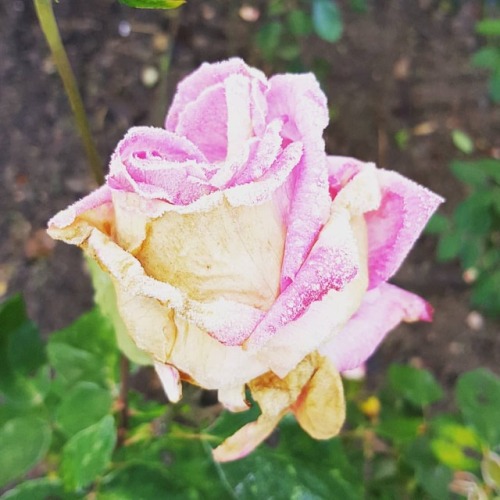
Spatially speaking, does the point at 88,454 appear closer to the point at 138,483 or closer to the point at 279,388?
the point at 138,483

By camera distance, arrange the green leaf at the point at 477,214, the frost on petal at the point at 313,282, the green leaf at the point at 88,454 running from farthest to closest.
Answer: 1. the green leaf at the point at 477,214
2. the green leaf at the point at 88,454
3. the frost on petal at the point at 313,282

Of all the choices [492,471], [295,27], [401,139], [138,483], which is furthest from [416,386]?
[401,139]

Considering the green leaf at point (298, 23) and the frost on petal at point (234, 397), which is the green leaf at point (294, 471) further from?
the green leaf at point (298, 23)

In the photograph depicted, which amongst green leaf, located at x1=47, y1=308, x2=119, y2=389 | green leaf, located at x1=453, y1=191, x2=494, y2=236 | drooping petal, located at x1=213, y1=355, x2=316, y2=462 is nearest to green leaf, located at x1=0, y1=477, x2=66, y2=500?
green leaf, located at x1=47, y1=308, x2=119, y2=389

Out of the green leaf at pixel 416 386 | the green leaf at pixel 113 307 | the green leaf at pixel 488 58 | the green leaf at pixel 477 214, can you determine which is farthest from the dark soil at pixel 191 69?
the green leaf at pixel 113 307

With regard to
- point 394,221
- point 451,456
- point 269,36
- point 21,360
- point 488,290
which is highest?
point 394,221

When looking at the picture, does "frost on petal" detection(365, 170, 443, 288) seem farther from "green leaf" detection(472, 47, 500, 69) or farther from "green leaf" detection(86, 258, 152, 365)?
"green leaf" detection(472, 47, 500, 69)
